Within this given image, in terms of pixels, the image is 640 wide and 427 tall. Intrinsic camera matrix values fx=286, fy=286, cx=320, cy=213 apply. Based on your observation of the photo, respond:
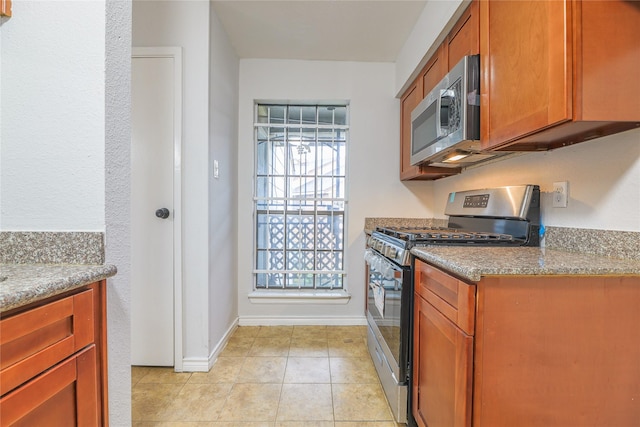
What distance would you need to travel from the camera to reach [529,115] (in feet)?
3.30

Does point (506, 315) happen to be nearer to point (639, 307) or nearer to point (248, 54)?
point (639, 307)

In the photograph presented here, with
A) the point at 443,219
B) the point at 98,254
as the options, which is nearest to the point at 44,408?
the point at 98,254

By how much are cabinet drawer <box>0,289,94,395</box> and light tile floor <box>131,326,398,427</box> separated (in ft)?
3.08

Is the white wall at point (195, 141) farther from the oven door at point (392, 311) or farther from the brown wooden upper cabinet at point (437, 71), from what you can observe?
the brown wooden upper cabinet at point (437, 71)

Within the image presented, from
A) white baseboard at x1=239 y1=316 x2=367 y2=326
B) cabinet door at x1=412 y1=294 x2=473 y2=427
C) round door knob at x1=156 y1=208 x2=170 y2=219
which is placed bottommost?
white baseboard at x1=239 y1=316 x2=367 y2=326

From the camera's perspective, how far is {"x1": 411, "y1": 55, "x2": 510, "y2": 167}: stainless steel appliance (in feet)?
4.31

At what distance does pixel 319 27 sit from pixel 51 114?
1788mm

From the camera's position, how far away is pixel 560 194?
1.28m

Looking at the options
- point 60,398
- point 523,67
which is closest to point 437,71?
point 523,67

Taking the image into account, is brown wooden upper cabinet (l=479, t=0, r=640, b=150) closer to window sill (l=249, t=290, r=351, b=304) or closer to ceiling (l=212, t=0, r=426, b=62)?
ceiling (l=212, t=0, r=426, b=62)

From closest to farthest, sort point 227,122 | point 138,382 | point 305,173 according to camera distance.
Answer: point 138,382, point 227,122, point 305,173

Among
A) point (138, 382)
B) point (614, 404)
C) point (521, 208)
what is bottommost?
point (138, 382)

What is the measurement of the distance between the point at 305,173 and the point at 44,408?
7.28 ft

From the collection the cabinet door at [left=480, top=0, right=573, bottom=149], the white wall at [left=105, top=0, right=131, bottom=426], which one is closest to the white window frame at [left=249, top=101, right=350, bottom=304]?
the cabinet door at [left=480, top=0, right=573, bottom=149]
